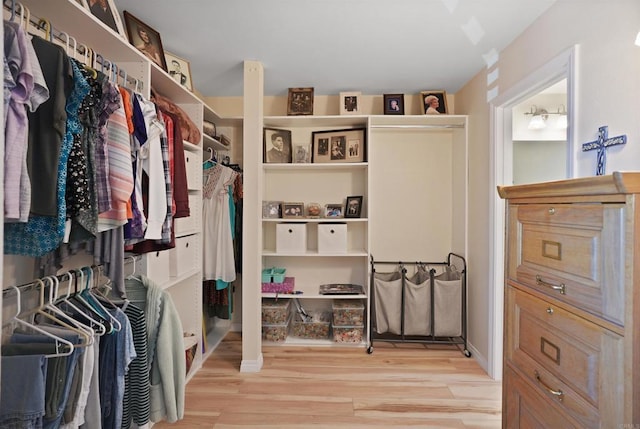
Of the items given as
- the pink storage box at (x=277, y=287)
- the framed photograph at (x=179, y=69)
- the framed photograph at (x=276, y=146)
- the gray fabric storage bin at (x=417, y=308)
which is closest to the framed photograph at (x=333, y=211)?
the framed photograph at (x=276, y=146)

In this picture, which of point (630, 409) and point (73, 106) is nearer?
point (630, 409)

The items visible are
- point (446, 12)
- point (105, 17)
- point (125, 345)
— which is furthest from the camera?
point (446, 12)

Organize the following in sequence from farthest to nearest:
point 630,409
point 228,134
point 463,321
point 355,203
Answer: point 228,134, point 355,203, point 463,321, point 630,409

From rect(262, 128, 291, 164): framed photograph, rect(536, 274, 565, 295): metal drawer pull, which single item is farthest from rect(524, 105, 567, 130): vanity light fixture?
rect(536, 274, 565, 295): metal drawer pull

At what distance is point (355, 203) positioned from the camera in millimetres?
2945

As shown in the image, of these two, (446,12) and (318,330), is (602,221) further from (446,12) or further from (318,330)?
(318,330)

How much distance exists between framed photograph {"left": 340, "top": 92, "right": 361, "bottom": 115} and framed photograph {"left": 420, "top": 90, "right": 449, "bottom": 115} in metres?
0.61

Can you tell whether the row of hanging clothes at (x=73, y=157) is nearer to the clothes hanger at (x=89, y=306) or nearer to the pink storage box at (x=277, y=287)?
the clothes hanger at (x=89, y=306)

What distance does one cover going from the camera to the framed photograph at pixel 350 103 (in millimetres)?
2893

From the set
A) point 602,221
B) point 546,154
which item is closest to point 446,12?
point 602,221

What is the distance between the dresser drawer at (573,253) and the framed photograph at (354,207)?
174 centimetres

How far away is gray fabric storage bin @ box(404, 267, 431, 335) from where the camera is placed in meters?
2.72

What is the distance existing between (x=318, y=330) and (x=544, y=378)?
2050 mm

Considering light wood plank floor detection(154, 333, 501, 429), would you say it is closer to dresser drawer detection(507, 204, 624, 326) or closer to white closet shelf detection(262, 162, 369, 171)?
dresser drawer detection(507, 204, 624, 326)
